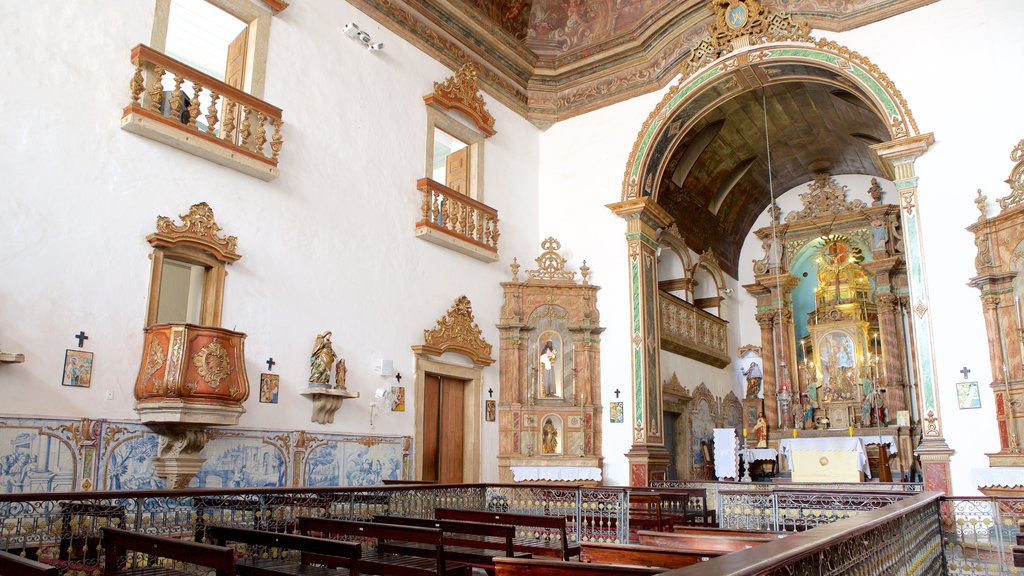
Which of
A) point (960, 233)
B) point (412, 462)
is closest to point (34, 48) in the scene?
point (412, 462)

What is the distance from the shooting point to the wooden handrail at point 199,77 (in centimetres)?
881

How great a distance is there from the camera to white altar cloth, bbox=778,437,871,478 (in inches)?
526

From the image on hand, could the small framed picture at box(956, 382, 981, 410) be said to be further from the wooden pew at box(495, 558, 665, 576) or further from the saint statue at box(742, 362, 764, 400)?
the wooden pew at box(495, 558, 665, 576)

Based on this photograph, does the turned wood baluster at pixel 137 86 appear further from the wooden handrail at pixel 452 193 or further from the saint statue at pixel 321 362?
the wooden handrail at pixel 452 193

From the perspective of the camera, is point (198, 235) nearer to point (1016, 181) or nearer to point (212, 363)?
point (212, 363)

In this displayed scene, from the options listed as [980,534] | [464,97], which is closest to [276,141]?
[464,97]

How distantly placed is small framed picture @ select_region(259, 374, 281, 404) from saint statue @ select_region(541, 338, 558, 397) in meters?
5.50

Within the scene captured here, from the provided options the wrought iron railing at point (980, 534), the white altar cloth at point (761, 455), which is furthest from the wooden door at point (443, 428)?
the white altar cloth at point (761, 455)

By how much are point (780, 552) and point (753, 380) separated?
17269 millimetres

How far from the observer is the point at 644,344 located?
13.8 metres

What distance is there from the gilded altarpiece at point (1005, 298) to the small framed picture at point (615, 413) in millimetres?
5606

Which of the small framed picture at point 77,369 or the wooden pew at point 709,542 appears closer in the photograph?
the wooden pew at point 709,542

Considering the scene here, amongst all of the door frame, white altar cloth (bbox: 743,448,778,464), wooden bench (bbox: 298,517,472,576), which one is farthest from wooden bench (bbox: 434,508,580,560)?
white altar cloth (bbox: 743,448,778,464)

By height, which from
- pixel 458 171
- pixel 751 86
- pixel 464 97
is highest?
pixel 751 86
